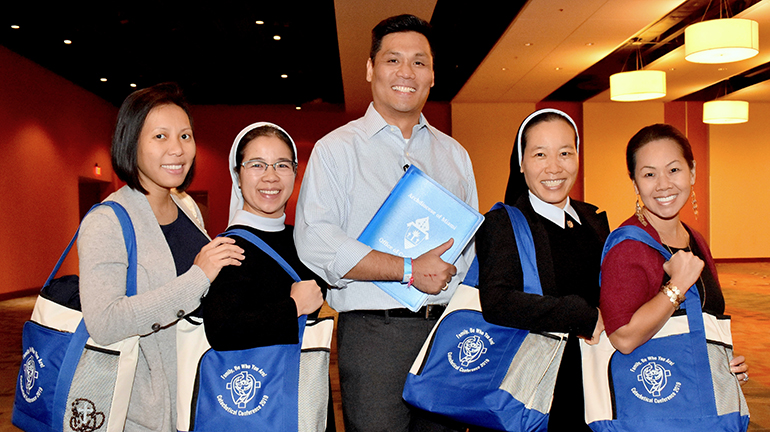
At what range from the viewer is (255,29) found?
9.02 metres

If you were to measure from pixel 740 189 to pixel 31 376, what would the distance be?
1647 centimetres

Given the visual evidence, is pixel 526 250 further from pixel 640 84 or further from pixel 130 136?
pixel 640 84

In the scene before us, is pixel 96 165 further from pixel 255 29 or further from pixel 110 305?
pixel 110 305

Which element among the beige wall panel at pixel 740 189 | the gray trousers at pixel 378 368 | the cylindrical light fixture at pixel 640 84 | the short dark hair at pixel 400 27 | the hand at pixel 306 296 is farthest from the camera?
the beige wall panel at pixel 740 189

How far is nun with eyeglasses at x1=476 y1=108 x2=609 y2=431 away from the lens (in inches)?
58.8

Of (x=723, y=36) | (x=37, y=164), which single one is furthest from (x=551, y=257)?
(x=37, y=164)

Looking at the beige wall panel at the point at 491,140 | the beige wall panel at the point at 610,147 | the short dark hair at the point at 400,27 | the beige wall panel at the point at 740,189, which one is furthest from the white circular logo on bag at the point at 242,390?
the beige wall panel at the point at 740,189

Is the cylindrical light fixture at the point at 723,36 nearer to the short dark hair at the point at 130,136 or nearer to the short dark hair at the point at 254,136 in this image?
the short dark hair at the point at 254,136

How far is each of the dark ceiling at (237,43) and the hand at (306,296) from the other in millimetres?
7040

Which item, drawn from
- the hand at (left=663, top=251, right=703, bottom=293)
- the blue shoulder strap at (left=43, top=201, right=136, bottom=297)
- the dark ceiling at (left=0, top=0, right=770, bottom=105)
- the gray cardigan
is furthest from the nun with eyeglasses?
the dark ceiling at (left=0, top=0, right=770, bottom=105)

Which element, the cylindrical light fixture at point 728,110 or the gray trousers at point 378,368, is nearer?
Result: the gray trousers at point 378,368

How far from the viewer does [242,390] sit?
1.47 meters

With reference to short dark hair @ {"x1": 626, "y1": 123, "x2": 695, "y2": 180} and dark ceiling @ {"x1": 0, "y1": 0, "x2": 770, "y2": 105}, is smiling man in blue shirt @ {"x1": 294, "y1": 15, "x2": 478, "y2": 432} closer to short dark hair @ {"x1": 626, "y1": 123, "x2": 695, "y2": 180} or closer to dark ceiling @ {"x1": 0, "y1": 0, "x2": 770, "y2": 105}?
short dark hair @ {"x1": 626, "y1": 123, "x2": 695, "y2": 180}

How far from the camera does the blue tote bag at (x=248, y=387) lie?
1465 mm
